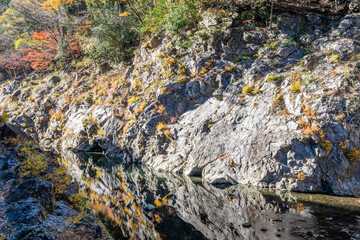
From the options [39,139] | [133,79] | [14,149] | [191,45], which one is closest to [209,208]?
[14,149]

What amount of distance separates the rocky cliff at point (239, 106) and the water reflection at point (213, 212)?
1.30 metres

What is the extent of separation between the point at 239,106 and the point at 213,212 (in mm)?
7251

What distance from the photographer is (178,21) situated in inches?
739

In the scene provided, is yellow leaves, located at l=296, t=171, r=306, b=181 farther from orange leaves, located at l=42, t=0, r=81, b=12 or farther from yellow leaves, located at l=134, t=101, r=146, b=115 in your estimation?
orange leaves, located at l=42, t=0, r=81, b=12

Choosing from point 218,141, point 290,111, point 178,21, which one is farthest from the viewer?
point 178,21

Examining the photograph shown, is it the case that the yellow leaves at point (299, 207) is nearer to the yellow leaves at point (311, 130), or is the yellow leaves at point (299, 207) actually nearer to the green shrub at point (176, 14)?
the yellow leaves at point (311, 130)

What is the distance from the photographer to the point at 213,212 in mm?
8281

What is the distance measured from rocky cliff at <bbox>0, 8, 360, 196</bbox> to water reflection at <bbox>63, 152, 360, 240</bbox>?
1.30 metres

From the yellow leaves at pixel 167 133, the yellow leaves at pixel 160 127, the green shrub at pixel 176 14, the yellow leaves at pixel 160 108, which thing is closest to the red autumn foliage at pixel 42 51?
the green shrub at pixel 176 14

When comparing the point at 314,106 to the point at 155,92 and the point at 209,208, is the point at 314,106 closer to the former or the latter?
the point at 209,208

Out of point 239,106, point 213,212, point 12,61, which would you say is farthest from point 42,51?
point 213,212

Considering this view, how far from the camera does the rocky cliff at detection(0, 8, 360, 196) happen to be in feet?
32.5

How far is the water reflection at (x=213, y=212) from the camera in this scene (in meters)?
6.56

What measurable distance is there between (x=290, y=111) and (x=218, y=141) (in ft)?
13.0
